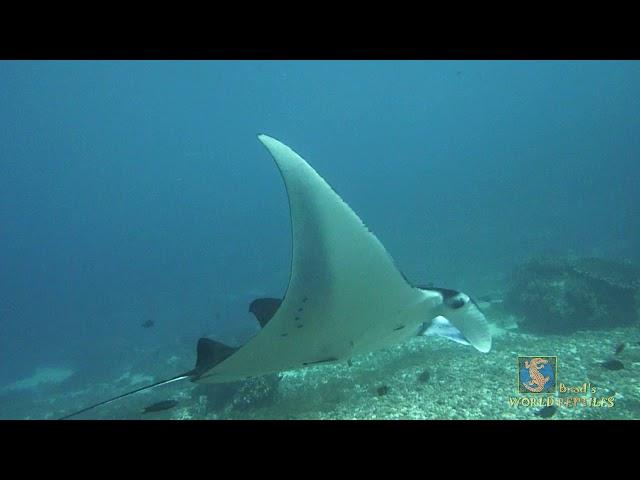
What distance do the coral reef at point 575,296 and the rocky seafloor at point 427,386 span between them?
0.84 meters

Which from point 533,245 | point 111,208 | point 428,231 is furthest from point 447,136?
point 111,208

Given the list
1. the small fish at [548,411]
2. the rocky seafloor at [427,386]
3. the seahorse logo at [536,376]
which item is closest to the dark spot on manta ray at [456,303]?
the rocky seafloor at [427,386]

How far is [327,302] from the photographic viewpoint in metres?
2.55

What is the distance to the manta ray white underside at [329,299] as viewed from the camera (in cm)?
208

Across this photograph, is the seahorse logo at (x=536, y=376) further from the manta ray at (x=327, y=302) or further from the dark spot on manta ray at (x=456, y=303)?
the dark spot on manta ray at (x=456, y=303)

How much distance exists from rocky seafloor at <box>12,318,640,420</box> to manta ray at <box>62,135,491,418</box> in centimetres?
318

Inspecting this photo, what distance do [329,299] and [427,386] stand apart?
545 centimetres

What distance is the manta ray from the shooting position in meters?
2.09

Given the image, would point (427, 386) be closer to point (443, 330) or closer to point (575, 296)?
point (443, 330)

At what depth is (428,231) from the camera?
152ft

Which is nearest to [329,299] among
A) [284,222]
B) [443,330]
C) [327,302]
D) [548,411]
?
[327,302]

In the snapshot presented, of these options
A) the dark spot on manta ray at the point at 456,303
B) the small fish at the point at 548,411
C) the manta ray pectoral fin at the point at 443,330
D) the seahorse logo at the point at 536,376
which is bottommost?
the seahorse logo at the point at 536,376

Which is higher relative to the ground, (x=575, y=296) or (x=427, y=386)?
(x=575, y=296)

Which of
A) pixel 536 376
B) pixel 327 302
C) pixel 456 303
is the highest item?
pixel 327 302
